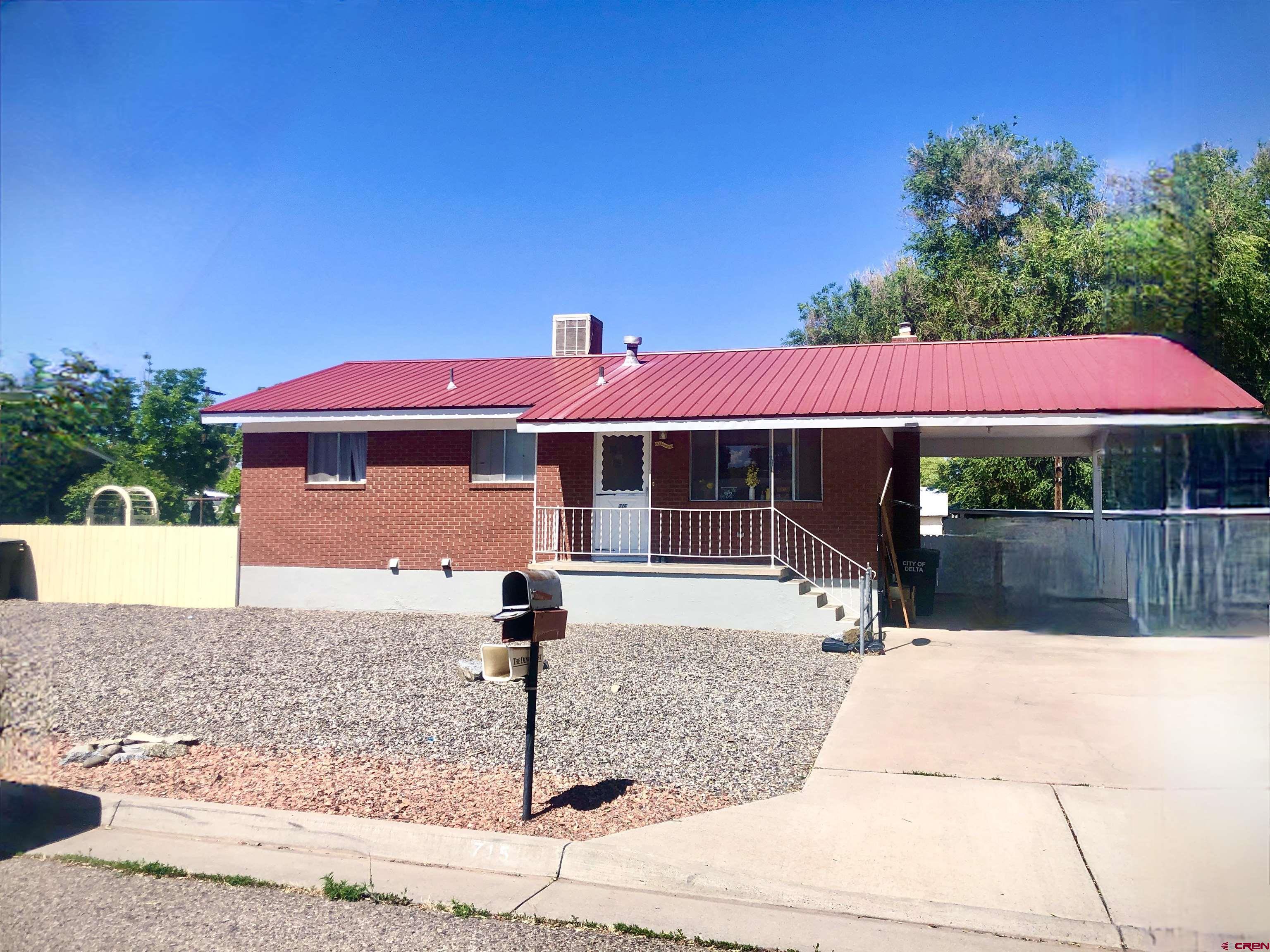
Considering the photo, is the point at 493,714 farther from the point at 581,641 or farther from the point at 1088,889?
the point at 1088,889

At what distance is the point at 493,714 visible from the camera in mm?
8289

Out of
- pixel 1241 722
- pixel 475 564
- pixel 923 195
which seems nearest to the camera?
pixel 1241 722

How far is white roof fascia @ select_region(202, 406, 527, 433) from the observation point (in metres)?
15.3

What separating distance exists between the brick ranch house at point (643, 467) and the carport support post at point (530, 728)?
24.2ft

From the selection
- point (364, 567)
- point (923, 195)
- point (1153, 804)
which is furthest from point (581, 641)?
point (923, 195)

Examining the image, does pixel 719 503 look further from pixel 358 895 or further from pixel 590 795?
pixel 358 895

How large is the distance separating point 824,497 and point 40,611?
10.1 m

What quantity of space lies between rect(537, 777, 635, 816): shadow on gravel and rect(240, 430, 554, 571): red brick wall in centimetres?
878

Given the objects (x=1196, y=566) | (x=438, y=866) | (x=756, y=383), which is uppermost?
(x=756, y=383)

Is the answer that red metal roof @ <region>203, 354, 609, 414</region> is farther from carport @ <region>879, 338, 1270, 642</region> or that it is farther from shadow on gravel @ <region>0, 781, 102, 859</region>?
shadow on gravel @ <region>0, 781, 102, 859</region>

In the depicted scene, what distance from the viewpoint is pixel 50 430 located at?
452 centimetres

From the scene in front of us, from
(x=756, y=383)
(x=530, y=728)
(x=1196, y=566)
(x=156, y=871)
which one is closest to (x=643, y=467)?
(x=756, y=383)

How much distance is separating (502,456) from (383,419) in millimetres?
2100

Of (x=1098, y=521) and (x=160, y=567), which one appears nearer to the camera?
(x=160, y=567)
